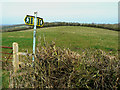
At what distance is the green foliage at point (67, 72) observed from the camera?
288 centimetres

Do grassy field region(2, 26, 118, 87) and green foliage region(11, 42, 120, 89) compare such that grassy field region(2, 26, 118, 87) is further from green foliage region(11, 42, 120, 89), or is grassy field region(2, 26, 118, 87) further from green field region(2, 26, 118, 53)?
green foliage region(11, 42, 120, 89)

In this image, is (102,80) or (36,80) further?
(36,80)

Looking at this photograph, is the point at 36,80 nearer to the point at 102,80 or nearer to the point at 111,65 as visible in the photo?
the point at 102,80

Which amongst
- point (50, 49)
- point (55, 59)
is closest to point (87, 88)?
point (55, 59)

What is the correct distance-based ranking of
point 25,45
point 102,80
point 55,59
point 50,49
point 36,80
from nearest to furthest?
point 102,80
point 36,80
point 55,59
point 50,49
point 25,45

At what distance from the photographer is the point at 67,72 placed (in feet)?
9.98

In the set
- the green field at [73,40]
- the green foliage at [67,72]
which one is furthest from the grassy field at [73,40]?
the green foliage at [67,72]

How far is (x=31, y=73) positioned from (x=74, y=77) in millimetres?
883

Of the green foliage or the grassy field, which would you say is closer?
the green foliage

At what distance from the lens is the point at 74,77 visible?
2.94 meters

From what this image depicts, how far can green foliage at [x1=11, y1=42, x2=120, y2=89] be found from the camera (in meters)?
2.88

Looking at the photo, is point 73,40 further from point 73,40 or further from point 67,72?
point 67,72

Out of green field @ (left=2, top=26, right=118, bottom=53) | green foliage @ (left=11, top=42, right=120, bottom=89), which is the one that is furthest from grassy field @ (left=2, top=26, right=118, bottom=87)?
green foliage @ (left=11, top=42, right=120, bottom=89)

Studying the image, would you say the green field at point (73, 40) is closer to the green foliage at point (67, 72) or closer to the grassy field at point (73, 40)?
the grassy field at point (73, 40)
